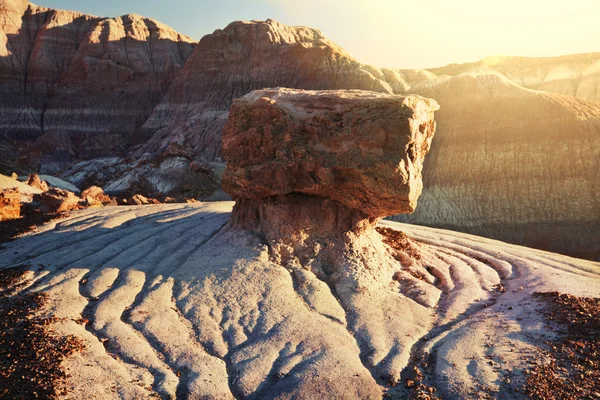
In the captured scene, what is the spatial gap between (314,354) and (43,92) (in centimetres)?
5665

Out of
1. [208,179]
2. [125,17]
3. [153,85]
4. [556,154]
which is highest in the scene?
[125,17]

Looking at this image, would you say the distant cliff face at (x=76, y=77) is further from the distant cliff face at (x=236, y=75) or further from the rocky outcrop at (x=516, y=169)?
the rocky outcrop at (x=516, y=169)

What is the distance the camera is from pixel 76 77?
51.8 metres

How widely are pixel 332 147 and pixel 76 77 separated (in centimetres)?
5189

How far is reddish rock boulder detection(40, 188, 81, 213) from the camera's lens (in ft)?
49.8

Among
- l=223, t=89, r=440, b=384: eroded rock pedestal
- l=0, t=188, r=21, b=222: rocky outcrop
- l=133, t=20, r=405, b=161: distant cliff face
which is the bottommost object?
l=0, t=188, r=21, b=222: rocky outcrop

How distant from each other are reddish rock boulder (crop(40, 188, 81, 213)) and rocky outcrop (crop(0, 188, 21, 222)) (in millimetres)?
803

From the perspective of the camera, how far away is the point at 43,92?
172 ft

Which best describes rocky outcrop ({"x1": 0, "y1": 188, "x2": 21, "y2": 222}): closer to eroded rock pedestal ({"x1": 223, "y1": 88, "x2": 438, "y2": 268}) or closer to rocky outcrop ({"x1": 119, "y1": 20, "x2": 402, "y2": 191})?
eroded rock pedestal ({"x1": 223, "y1": 88, "x2": 438, "y2": 268})

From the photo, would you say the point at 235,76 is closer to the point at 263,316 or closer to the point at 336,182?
the point at 336,182

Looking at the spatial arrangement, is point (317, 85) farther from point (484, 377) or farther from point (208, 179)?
point (484, 377)

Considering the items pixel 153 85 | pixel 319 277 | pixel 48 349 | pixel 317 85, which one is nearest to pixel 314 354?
pixel 319 277

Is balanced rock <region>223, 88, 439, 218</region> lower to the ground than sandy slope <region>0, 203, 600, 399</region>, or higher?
higher

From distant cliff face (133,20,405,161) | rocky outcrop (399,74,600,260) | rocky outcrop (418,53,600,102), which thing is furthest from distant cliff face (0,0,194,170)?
rocky outcrop (399,74,600,260)
